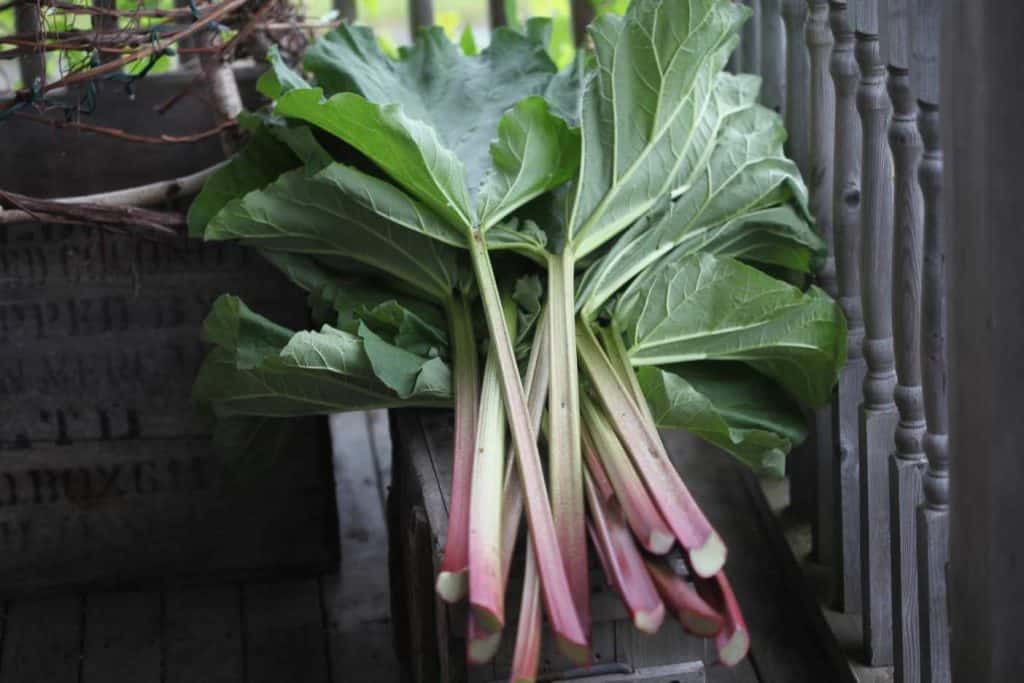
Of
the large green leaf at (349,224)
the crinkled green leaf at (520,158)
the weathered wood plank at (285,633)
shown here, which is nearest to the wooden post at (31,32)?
the large green leaf at (349,224)

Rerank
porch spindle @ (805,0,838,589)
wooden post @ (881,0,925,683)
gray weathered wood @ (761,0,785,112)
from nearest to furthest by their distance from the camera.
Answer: wooden post @ (881,0,925,683)
porch spindle @ (805,0,838,589)
gray weathered wood @ (761,0,785,112)

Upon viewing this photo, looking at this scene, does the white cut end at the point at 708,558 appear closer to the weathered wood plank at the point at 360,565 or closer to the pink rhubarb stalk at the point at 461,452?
the pink rhubarb stalk at the point at 461,452

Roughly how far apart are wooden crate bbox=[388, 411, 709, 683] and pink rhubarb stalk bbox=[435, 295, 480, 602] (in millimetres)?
86

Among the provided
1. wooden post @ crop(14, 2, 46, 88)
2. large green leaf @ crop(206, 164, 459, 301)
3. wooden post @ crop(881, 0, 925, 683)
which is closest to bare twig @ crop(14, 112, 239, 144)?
wooden post @ crop(14, 2, 46, 88)

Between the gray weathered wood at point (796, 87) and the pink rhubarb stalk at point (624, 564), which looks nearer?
the pink rhubarb stalk at point (624, 564)

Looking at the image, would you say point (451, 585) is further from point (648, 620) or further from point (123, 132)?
point (123, 132)

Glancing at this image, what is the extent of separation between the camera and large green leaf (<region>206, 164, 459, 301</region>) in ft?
6.49

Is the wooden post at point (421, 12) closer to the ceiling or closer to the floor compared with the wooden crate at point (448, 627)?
closer to the ceiling

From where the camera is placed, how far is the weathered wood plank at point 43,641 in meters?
2.32

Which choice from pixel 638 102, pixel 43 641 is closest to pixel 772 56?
pixel 638 102

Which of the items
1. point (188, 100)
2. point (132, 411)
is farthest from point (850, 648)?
point (188, 100)

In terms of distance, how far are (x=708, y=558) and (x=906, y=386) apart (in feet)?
1.79

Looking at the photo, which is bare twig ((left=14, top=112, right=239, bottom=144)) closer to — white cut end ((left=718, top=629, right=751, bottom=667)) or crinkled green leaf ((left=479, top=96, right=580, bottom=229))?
crinkled green leaf ((left=479, top=96, right=580, bottom=229))

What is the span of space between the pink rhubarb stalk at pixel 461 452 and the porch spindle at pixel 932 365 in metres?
0.58
